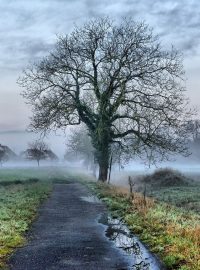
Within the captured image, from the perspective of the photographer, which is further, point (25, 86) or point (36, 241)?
point (25, 86)

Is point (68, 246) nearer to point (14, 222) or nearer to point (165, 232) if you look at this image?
point (165, 232)

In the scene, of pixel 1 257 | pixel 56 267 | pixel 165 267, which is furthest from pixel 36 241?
pixel 165 267

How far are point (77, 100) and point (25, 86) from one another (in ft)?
18.6

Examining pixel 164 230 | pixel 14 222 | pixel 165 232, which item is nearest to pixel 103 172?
pixel 14 222

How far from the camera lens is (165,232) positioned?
50.5 ft

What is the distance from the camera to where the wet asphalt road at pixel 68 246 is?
39.0 ft

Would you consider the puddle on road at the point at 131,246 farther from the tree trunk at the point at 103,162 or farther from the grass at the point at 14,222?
the tree trunk at the point at 103,162

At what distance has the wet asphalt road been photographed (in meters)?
11.9

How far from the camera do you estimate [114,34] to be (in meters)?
45.5

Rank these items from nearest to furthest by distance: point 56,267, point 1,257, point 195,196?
point 56,267
point 1,257
point 195,196

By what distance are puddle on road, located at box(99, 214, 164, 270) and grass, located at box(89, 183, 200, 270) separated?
0.88 ft

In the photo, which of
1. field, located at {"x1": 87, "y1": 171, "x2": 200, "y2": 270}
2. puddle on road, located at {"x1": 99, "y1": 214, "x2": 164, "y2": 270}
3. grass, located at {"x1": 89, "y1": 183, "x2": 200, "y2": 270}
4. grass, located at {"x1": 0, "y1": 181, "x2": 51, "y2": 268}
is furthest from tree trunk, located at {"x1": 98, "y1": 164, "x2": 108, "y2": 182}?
puddle on road, located at {"x1": 99, "y1": 214, "x2": 164, "y2": 270}

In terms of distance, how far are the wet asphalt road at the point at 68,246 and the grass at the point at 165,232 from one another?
125cm

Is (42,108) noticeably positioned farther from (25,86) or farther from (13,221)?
(13,221)
